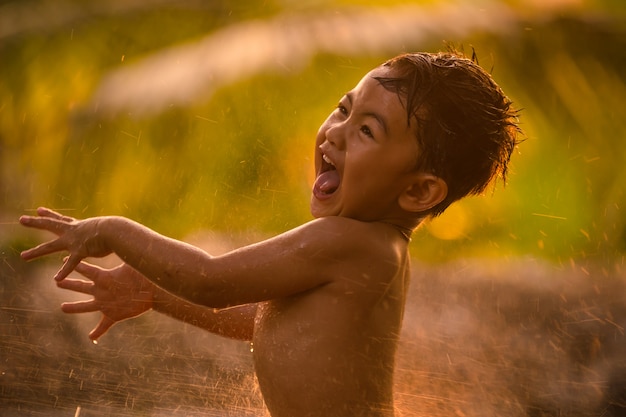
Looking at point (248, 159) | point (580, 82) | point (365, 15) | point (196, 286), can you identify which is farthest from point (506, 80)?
point (196, 286)

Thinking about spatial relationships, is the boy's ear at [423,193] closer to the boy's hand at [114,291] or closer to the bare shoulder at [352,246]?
the bare shoulder at [352,246]

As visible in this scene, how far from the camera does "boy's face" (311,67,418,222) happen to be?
3.59 ft

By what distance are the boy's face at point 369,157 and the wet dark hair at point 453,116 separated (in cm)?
1

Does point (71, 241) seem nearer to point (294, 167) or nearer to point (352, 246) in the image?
point (352, 246)

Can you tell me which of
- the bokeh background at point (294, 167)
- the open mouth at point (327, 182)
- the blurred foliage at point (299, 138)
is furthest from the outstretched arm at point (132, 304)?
the blurred foliage at point (299, 138)

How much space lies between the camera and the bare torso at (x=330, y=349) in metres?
1.07

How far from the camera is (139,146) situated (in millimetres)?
2332

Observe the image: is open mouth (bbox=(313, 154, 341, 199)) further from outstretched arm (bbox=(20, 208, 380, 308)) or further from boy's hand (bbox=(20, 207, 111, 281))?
boy's hand (bbox=(20, 207, 111, 281))

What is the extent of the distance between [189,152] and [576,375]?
111 cm

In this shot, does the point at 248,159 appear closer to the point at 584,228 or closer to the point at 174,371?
the point at 174,371

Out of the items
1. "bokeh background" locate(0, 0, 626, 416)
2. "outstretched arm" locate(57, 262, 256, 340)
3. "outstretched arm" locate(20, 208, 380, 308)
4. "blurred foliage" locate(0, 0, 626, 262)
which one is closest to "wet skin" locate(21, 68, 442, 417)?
"outstretched arm" locate(20, 208, 380, 308)

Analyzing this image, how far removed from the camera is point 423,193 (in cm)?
112

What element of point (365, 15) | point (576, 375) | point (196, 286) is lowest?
point (576, 375)

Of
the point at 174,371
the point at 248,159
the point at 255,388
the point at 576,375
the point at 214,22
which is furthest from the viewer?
the point at 214,22
